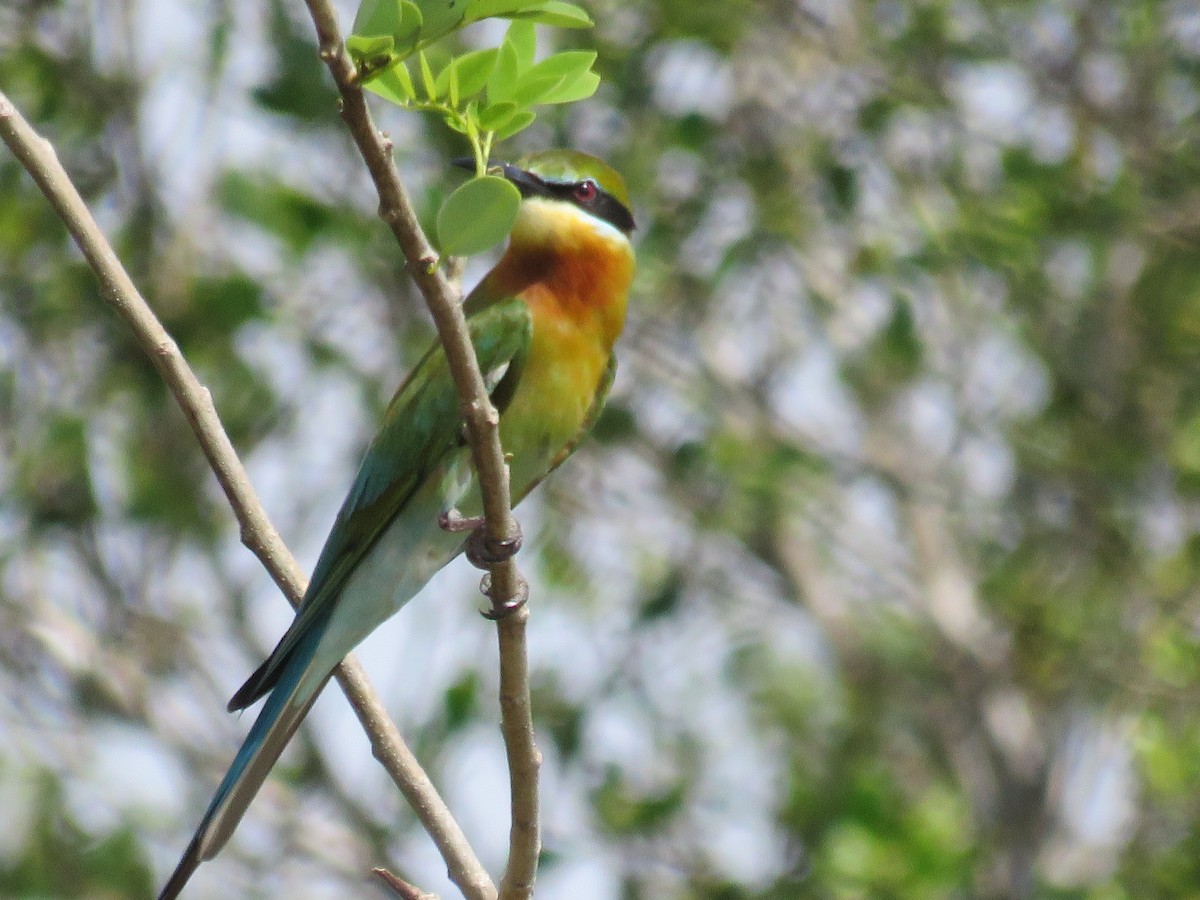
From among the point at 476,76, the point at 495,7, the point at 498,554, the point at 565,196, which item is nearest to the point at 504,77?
the point at 476,76

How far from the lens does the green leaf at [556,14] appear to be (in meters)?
1.53

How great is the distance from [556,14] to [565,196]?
155cm

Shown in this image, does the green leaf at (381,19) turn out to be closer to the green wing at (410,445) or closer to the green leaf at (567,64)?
the green leaf at (567,64)

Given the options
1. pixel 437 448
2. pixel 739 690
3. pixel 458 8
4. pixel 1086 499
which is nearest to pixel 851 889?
pixel 1086 499

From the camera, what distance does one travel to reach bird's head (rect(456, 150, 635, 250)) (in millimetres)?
3051

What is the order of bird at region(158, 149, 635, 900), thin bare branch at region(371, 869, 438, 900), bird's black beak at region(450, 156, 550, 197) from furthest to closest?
bird's black beak at region(450, 156, 550, 197), bird at region(158, 149, 635, 900), thin bare branch at region(371, 869, 438, 900)

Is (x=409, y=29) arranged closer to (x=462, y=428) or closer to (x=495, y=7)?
(x=495, y=7)

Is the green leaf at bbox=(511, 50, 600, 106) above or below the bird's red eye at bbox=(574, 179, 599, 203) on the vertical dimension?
below

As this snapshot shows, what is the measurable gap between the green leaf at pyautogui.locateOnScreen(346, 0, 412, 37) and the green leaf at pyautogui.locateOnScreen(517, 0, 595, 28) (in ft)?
0.43

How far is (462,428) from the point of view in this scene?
2.52m

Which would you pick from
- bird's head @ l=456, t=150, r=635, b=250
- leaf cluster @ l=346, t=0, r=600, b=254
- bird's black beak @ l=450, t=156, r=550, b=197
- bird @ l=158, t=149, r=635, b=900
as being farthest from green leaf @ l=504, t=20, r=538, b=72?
bird's head @ l=456, t=150, r=635, b=250

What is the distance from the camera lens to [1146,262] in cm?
504

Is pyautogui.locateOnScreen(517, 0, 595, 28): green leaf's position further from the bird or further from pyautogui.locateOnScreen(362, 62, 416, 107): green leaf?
the bird

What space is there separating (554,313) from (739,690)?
147 inches
